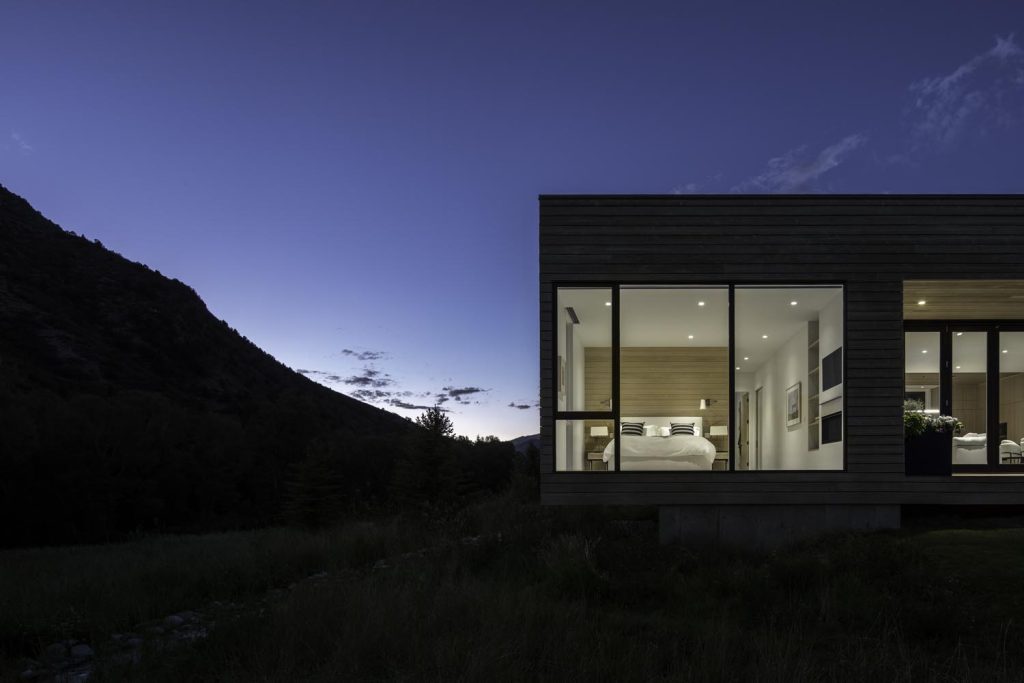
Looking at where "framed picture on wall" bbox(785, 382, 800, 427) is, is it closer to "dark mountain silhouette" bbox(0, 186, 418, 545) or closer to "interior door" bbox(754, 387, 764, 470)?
"interior door" bbox(754, 387, 764, 470)

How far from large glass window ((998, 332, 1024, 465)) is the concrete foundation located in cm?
251

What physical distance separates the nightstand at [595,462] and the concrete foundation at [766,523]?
1.01 m

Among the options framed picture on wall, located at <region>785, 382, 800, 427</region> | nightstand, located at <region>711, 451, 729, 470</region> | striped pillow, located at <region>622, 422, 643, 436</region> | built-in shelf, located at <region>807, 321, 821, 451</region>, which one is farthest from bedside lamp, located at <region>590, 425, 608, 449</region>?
framed picture on wall, located at <region>785, 382, 800, 427</region>

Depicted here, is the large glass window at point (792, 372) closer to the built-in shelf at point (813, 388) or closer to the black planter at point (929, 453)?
the built-in shelf at point (813, 388)

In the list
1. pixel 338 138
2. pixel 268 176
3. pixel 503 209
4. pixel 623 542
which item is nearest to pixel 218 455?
pixel 268 176

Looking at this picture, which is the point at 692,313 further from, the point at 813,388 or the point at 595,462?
the point at 595,462

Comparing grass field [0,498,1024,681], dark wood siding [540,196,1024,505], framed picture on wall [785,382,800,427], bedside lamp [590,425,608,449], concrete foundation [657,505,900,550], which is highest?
dark wood siding [540,196,1024,505]

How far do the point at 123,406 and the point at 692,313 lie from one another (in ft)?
102

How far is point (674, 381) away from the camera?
1046cm

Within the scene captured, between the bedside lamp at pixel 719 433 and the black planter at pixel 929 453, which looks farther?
the bedside lamp at pixel 719 433

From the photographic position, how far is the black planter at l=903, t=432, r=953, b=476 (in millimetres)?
8719

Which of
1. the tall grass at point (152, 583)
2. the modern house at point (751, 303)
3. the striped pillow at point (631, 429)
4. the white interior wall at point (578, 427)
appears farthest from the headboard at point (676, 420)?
the tall grass at point (152, 583)

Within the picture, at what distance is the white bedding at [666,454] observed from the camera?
8898 millimetres

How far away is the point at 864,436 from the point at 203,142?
16.8 meters
